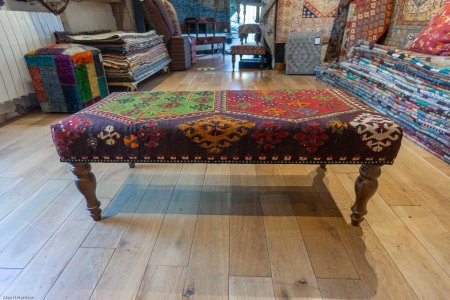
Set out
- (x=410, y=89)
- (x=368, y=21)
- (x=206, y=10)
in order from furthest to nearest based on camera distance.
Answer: (x=206, y=10), (x=368, y=21), (x=410, y=89)

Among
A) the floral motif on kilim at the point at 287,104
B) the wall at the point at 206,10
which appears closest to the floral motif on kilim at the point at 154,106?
the floral motif on kilim at the point at 287,104

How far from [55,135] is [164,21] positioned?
3.64 m

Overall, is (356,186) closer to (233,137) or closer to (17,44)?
(233,137)

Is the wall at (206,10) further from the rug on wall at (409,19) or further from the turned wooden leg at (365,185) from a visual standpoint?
the turned wooden leg at (365,185)

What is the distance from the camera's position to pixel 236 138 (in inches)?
36.4

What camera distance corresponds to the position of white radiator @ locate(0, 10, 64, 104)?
213 centimetres

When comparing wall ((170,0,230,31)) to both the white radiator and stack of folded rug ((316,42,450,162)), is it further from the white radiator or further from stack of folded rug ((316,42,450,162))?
stack of folded rug ((316,42,450,162))

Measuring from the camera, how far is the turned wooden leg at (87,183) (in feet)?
3.34

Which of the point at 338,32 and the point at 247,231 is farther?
the point at 338,32

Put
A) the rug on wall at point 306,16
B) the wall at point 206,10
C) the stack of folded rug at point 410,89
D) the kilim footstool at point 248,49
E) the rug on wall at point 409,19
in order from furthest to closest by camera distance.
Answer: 1. the wall at point 206,10
2. the kilim footstool at point 248,49
3. the rug on wall at point 306,16
4. the rug on wall at point 409,19
5. the stack of folded rug at point 410,89

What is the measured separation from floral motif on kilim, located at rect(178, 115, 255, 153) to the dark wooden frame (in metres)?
0.45

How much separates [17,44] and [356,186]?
112 inches

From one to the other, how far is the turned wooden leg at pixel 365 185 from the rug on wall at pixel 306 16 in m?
3.48

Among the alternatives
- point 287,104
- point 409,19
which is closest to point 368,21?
point 409,19
